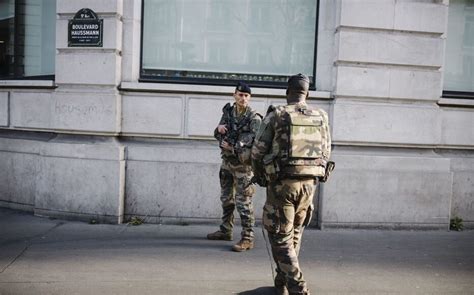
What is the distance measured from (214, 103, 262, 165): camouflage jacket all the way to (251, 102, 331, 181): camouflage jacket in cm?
118

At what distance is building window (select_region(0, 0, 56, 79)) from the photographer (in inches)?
337

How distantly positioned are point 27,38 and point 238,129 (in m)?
5.23

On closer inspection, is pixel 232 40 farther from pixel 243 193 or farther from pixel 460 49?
pixel 460 49

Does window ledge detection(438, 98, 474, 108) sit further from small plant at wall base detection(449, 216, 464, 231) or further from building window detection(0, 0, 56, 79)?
building window detection(0, 0, 56, 79)

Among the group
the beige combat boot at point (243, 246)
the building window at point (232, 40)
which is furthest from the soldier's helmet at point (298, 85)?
the building window at point (232, 40)

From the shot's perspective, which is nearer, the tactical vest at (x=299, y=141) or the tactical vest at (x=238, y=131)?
the tactical vest at (x=299, y=141)

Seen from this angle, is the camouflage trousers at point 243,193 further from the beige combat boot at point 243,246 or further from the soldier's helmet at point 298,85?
the soldier's helmet at point 298,85

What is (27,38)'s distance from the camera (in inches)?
344

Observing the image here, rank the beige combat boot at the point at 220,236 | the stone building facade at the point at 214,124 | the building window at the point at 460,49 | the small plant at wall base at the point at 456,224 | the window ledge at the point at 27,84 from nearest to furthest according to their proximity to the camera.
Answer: the beige combat boot at the point at 220,236
the stone building facade at the point at 214,124
the small plant at wall base at the point at 456,224
the window ledge at the point at 27,84
the building window at the point at 460,49

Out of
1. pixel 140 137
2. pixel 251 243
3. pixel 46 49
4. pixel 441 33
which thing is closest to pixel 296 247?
pixel 251 243

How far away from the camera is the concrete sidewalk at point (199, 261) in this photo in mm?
4742

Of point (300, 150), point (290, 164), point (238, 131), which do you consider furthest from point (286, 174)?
point (238, 131)

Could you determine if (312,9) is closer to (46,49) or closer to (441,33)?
(441,33)

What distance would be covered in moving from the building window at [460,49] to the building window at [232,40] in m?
2.54
